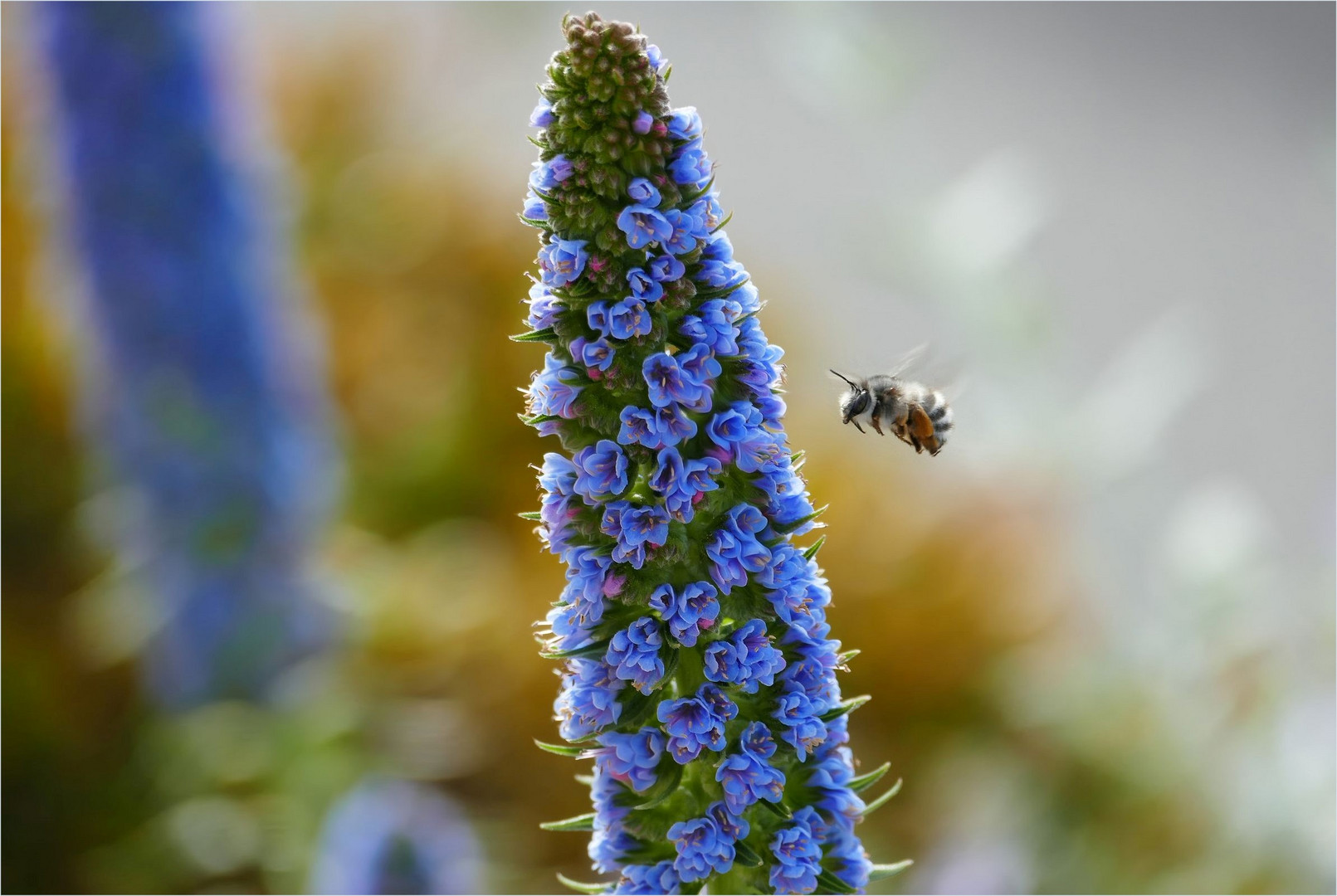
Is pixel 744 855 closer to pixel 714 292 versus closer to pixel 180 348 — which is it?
pixel 714 292

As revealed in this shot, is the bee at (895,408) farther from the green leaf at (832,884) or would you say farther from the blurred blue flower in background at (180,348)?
the blurred blue flower in background at (180,348)

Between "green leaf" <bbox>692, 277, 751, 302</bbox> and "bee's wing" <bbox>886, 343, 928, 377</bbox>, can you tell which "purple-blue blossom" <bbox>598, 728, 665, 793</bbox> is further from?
"bee's wing" <bbox>886, 343, 928, 377</bbox>

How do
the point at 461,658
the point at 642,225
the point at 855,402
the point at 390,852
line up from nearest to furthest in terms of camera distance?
the point at 642,225
the point at 855,402
the point at 390,852
the point at 461,658

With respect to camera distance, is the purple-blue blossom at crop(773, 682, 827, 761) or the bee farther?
the bee

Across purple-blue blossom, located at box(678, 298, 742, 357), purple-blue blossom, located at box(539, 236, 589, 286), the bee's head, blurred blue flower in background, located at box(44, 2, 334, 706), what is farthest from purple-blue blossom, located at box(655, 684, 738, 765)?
blurred blue flower in background, located at box(44, 2, 334, 706)

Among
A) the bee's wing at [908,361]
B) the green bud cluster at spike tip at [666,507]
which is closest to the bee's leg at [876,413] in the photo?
the bee's wing at [908,361]

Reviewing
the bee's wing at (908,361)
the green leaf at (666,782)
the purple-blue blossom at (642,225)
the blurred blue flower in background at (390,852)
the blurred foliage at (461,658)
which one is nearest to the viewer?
the purple-blue blossom at (642,225)

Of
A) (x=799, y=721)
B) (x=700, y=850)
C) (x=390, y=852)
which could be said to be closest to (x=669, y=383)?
(x=799, y=721)
